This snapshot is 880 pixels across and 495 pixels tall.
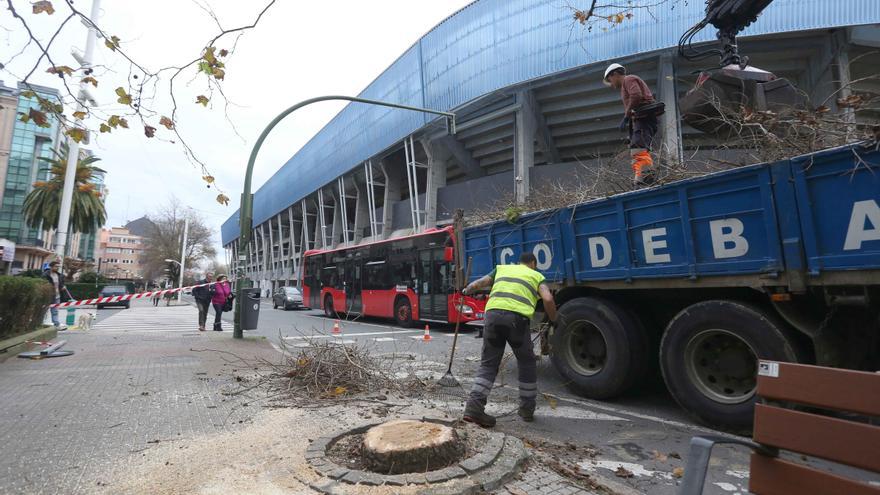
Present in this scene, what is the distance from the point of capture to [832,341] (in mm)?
3684

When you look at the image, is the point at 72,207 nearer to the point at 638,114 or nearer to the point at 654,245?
the point at 638,114

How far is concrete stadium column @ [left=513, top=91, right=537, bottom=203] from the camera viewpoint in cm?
2041

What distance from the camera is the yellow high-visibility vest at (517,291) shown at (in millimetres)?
4438

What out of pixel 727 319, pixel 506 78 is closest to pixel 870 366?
pixel 727 319

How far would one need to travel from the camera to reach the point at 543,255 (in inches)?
241

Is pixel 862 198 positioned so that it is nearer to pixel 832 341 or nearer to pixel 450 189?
Answer: pixel 832 341

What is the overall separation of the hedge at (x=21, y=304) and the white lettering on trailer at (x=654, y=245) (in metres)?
9.89

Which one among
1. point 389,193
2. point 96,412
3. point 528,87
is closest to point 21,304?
point 96,412

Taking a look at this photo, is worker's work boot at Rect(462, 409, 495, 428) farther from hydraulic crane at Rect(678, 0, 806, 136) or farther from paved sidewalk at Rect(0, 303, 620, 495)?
hydraulic crane at Rect(678, 0, 806, 136)

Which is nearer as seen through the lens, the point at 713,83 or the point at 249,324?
the point at 713,83

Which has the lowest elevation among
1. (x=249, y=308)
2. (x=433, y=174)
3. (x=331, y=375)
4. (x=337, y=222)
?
(x=331, y=375)

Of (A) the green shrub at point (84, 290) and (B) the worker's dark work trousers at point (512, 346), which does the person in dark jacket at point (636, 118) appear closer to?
(B) the worker's dark work trousers at point (512, 346)

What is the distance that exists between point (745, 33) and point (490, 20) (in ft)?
33.8

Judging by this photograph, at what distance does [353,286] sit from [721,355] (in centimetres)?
1528
